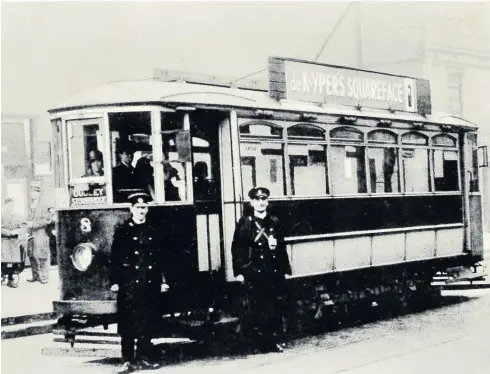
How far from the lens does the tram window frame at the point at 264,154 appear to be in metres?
8.64

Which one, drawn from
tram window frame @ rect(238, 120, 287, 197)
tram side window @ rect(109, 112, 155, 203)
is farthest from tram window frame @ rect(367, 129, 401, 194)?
tram side window @ rect(109, 112, 155, 203)

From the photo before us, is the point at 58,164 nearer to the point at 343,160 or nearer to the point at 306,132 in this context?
the point at 306,132

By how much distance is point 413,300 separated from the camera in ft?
40.2

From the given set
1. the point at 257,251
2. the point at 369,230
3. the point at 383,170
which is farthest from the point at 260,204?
the point at 383,170

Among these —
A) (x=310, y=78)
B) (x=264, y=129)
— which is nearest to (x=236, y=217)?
(x=264, y=129)

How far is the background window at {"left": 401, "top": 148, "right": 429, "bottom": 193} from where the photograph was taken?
11344mm

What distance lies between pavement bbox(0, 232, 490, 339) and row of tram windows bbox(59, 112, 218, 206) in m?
2.87

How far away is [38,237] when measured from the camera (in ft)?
42.5

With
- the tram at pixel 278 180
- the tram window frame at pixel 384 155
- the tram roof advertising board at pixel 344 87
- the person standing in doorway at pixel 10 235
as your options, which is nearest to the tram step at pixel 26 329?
the person standing in doorway at pixel 10 235

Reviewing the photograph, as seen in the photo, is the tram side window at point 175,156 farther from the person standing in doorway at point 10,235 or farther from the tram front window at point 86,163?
the person standing in doorway at point 10,235

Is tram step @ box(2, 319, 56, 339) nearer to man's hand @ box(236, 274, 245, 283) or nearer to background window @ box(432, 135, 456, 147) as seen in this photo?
man's hand @ box(236, 274, 245, 283)

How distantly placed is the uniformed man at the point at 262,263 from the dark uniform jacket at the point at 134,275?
105cm

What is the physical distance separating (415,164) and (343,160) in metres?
1.99

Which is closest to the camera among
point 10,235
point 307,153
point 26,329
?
point 307,153
